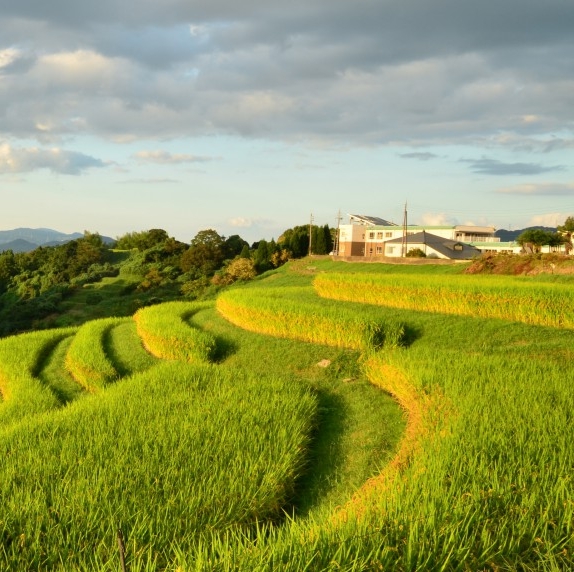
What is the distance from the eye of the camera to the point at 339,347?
1170 cm

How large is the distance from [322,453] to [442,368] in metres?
2.35

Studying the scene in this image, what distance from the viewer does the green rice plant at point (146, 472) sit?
442 centimetres

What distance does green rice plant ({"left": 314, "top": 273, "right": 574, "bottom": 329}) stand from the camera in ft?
38.3

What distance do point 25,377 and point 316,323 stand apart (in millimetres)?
7120

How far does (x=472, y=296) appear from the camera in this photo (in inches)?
498

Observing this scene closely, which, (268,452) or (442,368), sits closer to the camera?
(268,452)

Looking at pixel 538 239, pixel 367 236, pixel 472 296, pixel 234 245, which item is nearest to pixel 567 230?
pixel 538 239

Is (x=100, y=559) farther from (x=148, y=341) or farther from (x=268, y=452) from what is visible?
(x=148, y=341)

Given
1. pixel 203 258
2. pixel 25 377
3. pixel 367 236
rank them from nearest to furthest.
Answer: pixel 25 377 < pixel 203 258 < pixel 367 236

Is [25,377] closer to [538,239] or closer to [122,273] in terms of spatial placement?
[538,239]

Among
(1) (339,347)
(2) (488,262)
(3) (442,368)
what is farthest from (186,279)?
(3) (442,368)

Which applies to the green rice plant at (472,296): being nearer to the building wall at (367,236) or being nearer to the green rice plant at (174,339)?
the green rice plant at (174,339)

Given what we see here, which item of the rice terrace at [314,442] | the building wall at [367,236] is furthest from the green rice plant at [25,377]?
the building wall at [367,236]

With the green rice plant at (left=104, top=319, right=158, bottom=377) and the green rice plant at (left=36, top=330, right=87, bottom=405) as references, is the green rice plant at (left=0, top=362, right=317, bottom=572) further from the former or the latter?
the green rice plant at (left=104, top=319, right=158, bottom=377)
